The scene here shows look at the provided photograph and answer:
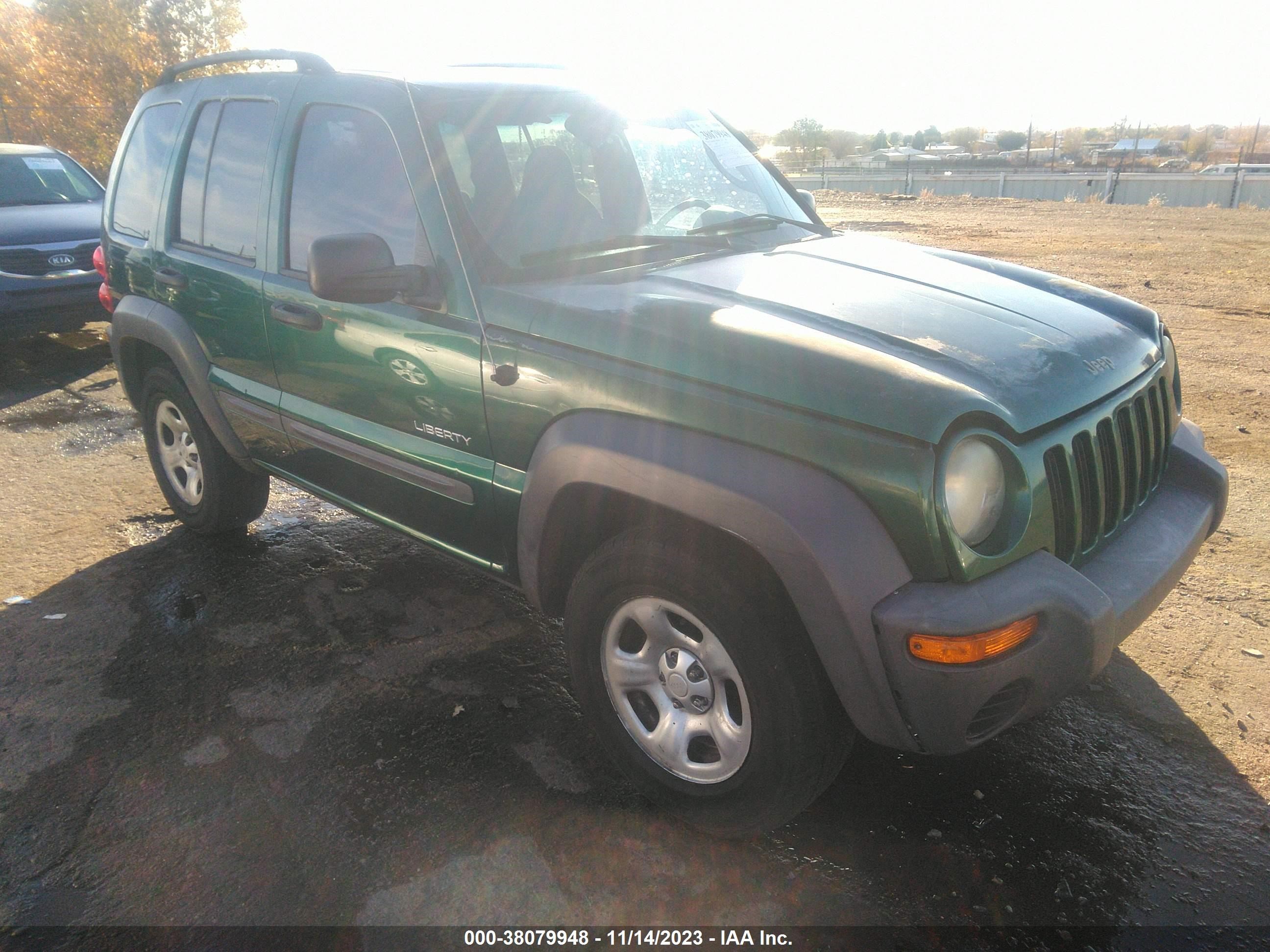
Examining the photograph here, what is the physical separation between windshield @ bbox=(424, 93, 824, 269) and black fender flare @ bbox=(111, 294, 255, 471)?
171cm

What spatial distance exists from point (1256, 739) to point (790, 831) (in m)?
1.51

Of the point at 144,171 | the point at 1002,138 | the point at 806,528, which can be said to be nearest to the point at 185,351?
the point at 144,171

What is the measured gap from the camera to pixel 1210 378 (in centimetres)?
648

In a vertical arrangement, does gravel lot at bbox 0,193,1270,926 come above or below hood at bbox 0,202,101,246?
below

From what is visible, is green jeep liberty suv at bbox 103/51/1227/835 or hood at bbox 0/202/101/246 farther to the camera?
hood at bbox 0/202/101/246

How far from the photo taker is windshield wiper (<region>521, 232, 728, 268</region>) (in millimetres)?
2842

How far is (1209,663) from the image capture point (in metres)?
3.22

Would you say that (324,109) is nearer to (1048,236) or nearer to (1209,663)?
(1209,663)

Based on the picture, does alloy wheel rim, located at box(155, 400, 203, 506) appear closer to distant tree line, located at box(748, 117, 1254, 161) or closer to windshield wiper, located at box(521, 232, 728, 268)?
windshield wiper, located at box(521, 232, 728, 268)

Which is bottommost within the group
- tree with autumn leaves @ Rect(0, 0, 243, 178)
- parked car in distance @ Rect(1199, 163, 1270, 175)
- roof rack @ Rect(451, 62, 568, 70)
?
parked car in distance @ Rect(1199, 163, 1270, 175)

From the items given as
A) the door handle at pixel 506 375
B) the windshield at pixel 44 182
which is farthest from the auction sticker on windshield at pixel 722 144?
the windshield at pixel 44 182

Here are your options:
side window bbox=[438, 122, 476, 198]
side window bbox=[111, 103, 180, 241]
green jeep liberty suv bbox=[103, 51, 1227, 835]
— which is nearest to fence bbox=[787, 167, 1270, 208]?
side window bbox=[111, 103, 180, 241]

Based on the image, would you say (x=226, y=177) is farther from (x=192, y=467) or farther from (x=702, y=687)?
(x=702, y=687)

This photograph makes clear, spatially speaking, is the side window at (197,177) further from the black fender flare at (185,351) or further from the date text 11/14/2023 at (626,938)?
the date text 11/14/2023 at (626,938)
